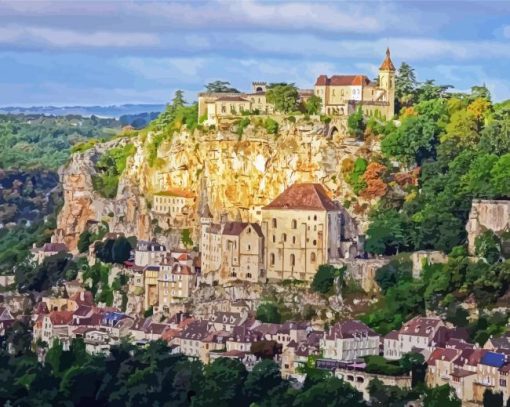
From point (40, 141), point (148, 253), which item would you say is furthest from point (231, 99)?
point (40, 141)

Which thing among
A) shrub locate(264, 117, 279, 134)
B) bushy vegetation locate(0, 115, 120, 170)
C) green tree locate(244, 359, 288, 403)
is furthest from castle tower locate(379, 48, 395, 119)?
bushy vegetation locate(0, 115, 120, 170)

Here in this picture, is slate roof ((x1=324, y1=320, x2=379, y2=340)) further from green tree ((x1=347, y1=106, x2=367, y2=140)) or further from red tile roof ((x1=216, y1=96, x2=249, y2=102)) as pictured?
red tile roof ((x1=216, y1=96, x2=249, y2=102))

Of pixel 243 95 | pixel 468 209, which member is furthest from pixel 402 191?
pixel 243 95

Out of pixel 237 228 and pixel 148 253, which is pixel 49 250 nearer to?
pixel 148 253

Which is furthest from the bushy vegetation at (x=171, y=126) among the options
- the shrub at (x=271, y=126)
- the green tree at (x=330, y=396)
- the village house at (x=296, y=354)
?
the green tree at (x=330, y=396)

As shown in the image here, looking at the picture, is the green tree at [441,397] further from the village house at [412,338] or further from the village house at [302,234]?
the village house at [302,234]

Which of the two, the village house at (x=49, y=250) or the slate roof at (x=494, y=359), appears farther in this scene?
the village house at (x=49, y=250)
